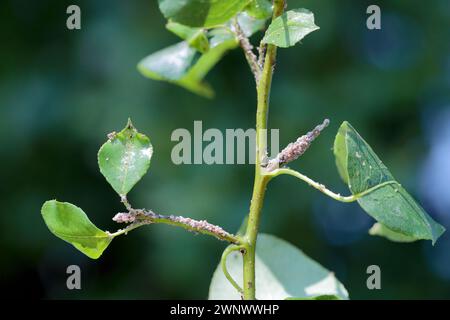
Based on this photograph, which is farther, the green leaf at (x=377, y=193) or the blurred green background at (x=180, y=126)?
the blurred green background at (x=180, y=126)

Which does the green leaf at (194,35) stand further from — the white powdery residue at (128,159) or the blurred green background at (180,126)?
the blurred green background at (180,126)

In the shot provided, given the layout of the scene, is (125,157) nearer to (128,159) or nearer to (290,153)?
(128,159)

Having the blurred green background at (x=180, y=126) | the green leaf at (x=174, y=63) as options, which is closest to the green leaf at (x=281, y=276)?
the green leaf at (x=174, y=63)

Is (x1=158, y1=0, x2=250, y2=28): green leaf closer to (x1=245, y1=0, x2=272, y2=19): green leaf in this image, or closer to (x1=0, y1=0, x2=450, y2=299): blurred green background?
(x1=245, y1=0, x2=272, y2=19): green leaf

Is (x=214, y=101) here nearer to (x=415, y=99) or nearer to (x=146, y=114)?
(x=146, y=114)

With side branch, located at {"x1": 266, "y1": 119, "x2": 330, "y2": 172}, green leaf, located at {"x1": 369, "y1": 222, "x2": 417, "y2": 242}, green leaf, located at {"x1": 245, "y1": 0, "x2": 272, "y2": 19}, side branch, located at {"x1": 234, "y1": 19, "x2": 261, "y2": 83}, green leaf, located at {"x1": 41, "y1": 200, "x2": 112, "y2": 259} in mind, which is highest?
green leaf, located at {"x1": 245, "y1": 0, "x2": 272, "y2": 19}

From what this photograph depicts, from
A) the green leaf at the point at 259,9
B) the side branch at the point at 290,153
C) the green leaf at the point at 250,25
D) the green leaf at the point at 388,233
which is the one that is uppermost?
the green leaf at the point at 250,25

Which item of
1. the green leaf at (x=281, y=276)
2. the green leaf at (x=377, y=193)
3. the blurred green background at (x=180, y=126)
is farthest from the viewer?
the blurred green background at (x=180, y=126)

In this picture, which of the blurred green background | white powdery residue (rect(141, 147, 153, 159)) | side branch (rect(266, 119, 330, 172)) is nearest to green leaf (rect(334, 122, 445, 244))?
side branch (rect(266, 119, 330, 172))
